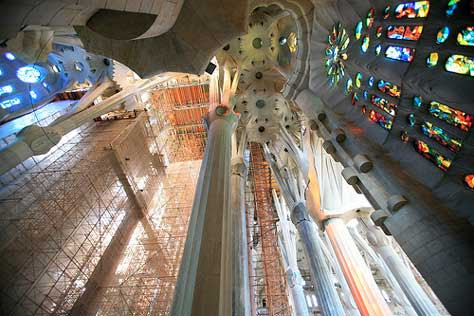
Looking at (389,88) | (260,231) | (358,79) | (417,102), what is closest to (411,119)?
(417,102)

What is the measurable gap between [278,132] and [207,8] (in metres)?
8.09

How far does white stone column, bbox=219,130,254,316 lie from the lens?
3.94 metres

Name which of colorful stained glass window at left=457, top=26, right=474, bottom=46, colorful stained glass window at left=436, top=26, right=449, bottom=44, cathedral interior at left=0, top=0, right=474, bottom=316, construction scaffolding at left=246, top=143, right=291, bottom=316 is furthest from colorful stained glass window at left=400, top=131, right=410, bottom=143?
construction scaffolding at left=246, top=143, right=291, bottom=316

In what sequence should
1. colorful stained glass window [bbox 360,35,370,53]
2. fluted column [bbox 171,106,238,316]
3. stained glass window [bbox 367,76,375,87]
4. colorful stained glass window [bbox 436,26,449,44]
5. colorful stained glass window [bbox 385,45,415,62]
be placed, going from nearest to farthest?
colorful stained glass window [bbox 436,26,449,44]
fluted column [bbox 171,106,238,316]
colorful stained glass window [bbox 385,45,415,62]
colorful stained glass window [bbox 360,35,370,53]
stained glass window [bbox 367,76,375,87]

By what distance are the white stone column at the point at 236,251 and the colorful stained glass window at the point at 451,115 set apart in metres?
Result: 3.72

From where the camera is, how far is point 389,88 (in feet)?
14.7

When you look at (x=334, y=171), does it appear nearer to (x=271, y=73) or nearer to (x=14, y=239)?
(x=271, y=73)

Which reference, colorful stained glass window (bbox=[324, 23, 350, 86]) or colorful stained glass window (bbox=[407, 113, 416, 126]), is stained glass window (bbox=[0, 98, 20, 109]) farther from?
colorful stained glass window (bbox=[407, 113, 416, 126])

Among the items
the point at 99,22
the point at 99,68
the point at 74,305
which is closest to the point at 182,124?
the point at 99,68

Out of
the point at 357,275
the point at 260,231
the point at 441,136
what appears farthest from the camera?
the point at 260,231

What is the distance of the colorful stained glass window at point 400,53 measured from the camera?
373cm

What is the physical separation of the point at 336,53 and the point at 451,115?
381 centimetres

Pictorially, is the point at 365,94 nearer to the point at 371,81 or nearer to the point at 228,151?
the point at 371,81

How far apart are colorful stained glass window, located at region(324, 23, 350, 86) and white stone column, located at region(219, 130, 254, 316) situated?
452cm
